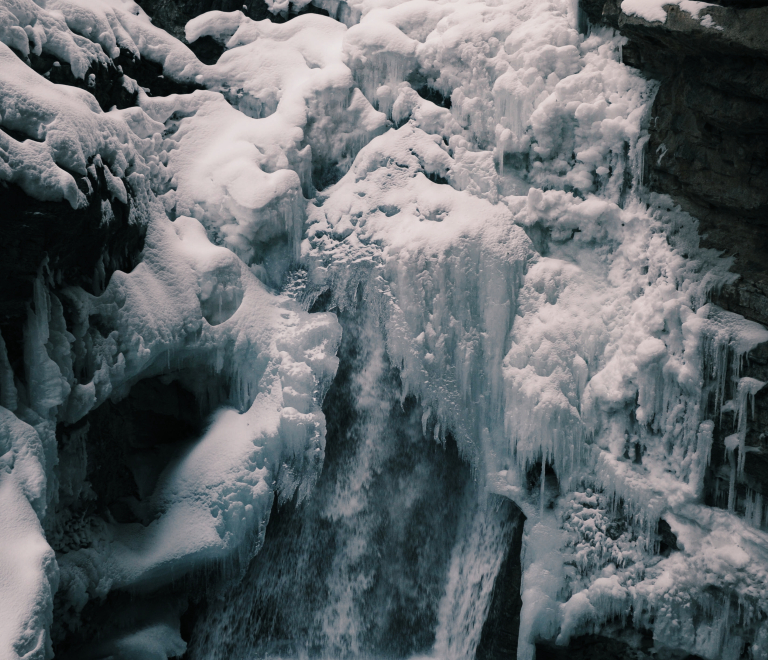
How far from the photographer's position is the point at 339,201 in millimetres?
6023

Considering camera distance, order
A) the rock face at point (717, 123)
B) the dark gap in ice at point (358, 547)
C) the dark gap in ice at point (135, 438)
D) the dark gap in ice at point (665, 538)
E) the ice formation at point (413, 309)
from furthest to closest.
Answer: the dark gap in ice at point (358, 547), the dark gap in ice at point (135, 438), the dark gap in ice at point (665, 538), the ice formation at point (413, 309), the rock face at point (717, 123)

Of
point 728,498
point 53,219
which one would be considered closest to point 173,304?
point 53,219

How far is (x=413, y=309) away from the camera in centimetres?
549

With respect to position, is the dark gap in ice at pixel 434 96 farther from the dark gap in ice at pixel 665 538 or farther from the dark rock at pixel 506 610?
the dark gap in ice at pixel 665 538

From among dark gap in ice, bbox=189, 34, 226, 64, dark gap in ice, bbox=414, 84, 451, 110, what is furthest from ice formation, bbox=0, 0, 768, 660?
dark gap in ice, bbox=189, 34, 226, 64

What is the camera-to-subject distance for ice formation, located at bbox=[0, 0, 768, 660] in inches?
178

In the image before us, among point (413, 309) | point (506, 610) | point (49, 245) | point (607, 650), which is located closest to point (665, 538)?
point (607, 650)

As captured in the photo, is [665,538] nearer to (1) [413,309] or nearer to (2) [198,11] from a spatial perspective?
(1) [413,309]

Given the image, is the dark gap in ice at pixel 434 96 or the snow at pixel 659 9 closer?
the snow at pixel 659 9

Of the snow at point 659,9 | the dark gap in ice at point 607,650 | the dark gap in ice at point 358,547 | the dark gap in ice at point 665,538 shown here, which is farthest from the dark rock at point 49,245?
the dark gap in ice at point 665,538

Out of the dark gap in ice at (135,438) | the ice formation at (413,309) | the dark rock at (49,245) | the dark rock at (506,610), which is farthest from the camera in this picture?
the dark rock at (506,610)

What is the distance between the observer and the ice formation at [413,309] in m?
4.52

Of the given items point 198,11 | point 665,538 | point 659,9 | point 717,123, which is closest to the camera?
point 659,9

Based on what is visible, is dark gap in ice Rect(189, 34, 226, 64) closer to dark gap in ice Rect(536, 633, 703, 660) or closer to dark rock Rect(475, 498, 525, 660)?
dark rock Rect(475, 498, 525, 660)
